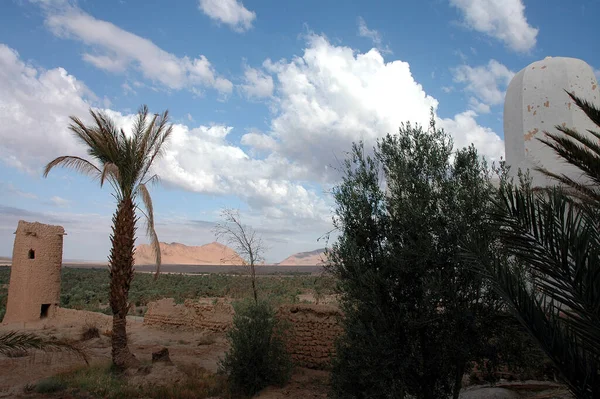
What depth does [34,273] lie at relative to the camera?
16.8 metres

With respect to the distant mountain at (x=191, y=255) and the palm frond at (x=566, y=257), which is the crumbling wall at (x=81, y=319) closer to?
the palm frond at (x=566, y=257)

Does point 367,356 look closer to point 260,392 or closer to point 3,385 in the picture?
point 260,392

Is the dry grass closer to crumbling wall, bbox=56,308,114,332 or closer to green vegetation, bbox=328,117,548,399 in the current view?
crumbling wall, bbox=56,308,114,332

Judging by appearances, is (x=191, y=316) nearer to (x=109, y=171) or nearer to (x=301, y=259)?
(x=109, y=171)

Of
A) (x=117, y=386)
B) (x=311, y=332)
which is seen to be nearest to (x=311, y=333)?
(x=311, y=332)

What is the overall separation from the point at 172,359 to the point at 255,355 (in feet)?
12.8

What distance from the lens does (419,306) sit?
5723 mm

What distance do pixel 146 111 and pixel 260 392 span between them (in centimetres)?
795

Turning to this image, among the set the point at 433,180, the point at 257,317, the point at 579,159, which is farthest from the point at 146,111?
the point at 579,159

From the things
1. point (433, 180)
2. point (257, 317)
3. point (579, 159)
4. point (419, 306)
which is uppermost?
point (579, 159)

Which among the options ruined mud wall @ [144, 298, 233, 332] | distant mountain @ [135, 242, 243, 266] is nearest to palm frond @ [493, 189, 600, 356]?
ruined mud wall @ [144, 298, 233, 332]

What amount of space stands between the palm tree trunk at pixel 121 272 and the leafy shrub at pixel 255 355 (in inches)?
105

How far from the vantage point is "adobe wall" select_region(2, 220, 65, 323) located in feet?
54.6

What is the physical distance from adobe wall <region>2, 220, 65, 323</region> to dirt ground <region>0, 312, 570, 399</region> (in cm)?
72
